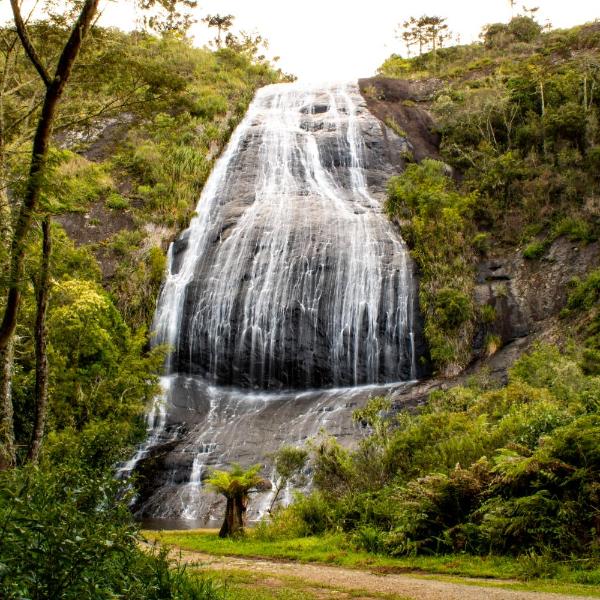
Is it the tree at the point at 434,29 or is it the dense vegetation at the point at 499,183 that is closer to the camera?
the dense vegetation at the point at 499,183

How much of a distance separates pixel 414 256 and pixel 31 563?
24.4 metres

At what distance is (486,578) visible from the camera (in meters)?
7.58

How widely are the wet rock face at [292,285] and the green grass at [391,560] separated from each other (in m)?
11.4

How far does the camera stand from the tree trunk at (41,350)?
27.2 feet

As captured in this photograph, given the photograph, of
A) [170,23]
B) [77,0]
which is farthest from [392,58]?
[77,0]

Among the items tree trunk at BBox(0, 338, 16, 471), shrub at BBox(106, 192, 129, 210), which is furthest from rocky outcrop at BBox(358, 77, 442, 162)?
tree trunk at BBox(0, 338, 16, 471)

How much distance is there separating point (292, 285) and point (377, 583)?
1907 cm

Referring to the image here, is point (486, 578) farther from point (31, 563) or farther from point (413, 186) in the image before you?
point (413, 186)

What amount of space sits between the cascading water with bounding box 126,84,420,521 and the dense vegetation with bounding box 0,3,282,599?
1441 millimetres

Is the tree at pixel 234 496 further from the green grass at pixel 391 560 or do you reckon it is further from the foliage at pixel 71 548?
the foliage at pixel 71 548

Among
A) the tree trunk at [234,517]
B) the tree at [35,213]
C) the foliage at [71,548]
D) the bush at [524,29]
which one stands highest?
the bush at [524,29]

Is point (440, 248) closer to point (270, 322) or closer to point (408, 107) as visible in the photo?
point (270, 322)

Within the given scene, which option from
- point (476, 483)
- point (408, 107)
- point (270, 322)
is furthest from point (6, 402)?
point (408, 107)

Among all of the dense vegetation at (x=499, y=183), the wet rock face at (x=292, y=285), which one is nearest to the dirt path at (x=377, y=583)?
the wet rock face at (x=292, y=285)
